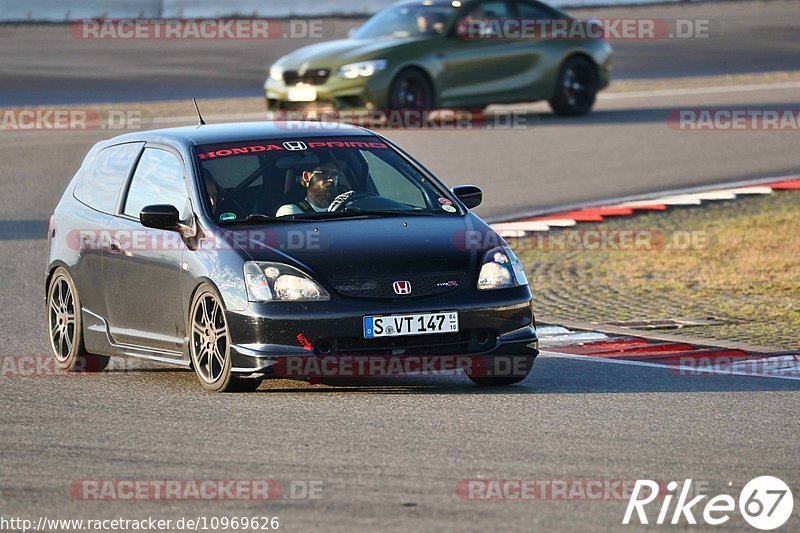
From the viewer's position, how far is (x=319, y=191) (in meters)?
9.59

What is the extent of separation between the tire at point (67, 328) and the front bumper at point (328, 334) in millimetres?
1837

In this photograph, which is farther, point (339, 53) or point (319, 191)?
point (339, 53)

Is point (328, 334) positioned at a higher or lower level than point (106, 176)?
lower

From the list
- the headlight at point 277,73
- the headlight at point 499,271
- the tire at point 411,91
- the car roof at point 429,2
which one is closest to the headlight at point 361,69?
the tire at point 411,91

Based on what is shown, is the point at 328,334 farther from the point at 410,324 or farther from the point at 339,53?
the point at 339,53

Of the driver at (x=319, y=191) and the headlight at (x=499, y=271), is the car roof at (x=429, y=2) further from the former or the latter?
the headlight at (x=499, y=271)

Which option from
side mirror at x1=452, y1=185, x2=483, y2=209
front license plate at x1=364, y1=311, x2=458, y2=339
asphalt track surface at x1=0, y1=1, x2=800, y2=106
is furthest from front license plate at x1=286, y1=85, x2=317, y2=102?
front license plate at x1=364, y1=311, x2=458, y2=339

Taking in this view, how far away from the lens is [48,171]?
19.4 m

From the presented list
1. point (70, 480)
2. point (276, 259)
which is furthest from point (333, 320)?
point (70, 480)

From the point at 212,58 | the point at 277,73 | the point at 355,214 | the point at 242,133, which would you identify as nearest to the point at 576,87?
the point at 277,73

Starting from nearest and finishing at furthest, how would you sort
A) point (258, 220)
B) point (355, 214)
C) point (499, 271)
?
point (499, 271) → point (258, 220) → point (355, 214)

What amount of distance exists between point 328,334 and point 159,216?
128 centimetres

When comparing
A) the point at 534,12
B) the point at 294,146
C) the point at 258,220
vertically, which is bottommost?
the point at 258,220

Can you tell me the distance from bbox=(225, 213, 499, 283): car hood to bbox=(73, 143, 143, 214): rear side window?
4.55 feet
